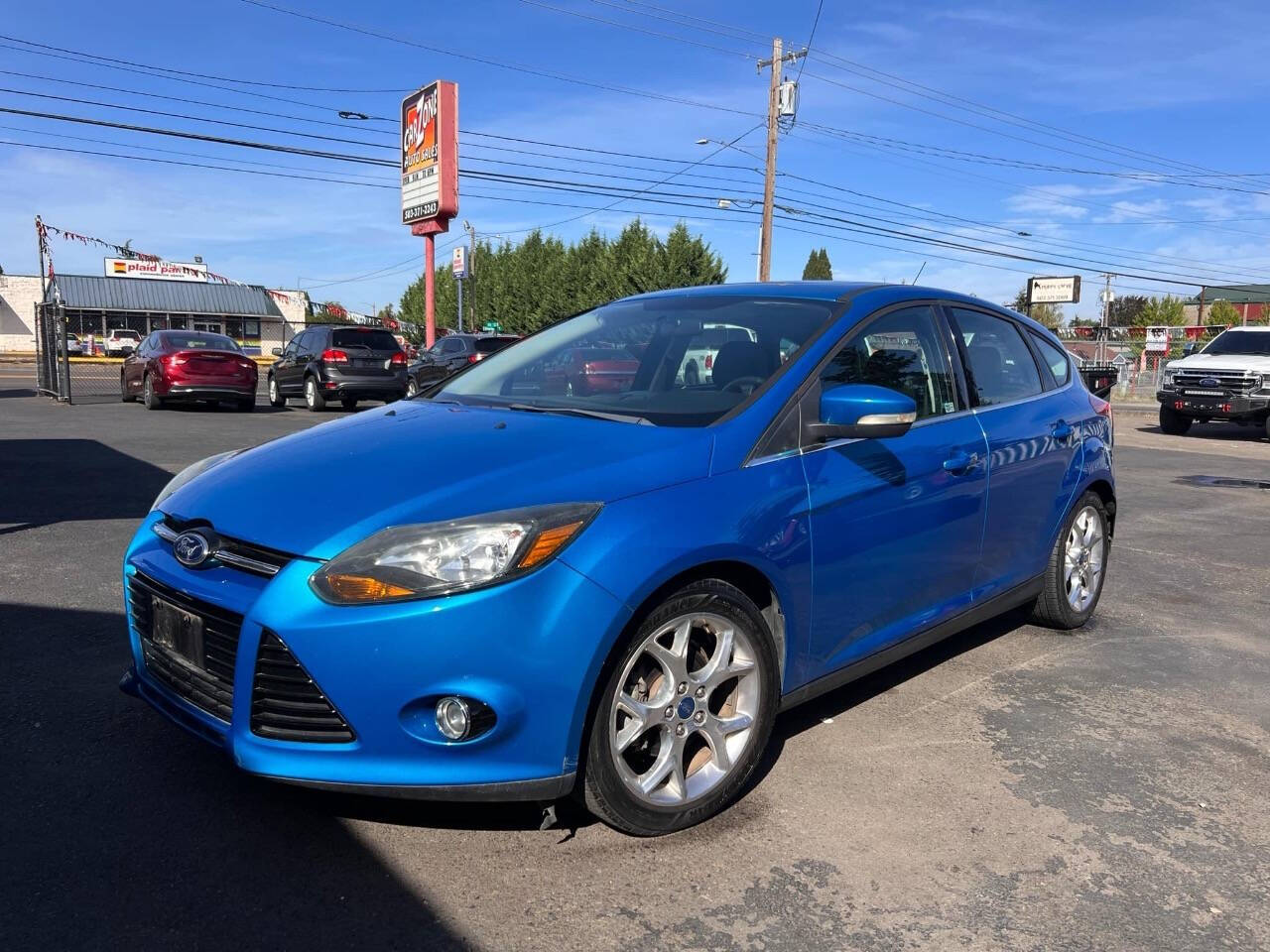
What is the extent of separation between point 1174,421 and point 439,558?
19.0 m

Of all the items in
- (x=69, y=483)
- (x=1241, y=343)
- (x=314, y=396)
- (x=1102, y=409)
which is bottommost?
(x=69, y=483)

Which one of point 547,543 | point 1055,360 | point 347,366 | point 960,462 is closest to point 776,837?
point 547,543

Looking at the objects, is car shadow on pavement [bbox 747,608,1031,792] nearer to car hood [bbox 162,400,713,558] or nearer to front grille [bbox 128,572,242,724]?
car hood [bbox 162,400,713,558]

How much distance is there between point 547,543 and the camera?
2.50m

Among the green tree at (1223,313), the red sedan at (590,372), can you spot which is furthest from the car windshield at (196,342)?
the green tree at (1223,313)

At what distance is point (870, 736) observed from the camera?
11.9ft

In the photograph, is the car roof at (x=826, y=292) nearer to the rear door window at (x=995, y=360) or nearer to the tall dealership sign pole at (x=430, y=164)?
the rear door window at (x=995, y=360)

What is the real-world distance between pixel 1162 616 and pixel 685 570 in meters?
3.85

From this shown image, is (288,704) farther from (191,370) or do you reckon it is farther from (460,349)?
(460,349)

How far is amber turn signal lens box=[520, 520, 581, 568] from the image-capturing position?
2.47m

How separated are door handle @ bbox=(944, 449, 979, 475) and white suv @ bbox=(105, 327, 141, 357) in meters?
51.1

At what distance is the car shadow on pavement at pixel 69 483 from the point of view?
715cm

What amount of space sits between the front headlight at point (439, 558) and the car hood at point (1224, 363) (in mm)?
18012


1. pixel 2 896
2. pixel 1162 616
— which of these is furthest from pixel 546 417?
pixel 1162 616
